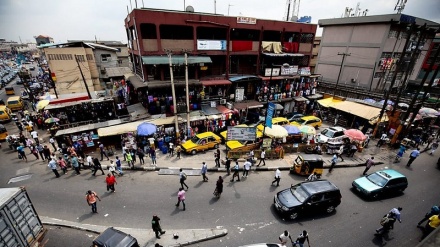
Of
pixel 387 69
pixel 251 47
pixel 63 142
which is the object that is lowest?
pixel 63 142

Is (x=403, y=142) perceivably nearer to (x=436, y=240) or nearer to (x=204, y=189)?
(x=436, y=240)

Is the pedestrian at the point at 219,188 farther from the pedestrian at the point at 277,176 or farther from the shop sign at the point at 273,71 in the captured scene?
the shop sign at the point at 273,71

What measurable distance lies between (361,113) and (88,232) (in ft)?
92.9

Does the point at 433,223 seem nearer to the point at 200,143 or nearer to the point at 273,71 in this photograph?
the point at 200,143

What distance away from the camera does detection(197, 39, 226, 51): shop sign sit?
21.7 metres

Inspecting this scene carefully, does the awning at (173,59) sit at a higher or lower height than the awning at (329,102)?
higher

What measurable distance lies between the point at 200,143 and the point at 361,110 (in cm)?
2055

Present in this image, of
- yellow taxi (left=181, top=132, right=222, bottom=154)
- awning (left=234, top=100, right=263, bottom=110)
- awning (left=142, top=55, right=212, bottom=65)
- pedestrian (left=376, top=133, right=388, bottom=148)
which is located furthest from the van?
pedestrian (left=376, top=133, right=388, bottom=148)

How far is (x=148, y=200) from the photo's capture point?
11781 millimetres

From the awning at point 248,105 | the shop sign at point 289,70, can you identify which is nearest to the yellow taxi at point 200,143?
the awning at point 248,105

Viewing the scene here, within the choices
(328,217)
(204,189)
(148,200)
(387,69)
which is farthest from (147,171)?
(387,69)

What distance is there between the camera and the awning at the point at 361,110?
72.9 ft

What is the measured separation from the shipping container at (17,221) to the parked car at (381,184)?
1759cm

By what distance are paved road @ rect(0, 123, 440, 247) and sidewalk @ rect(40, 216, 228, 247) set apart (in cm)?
32
